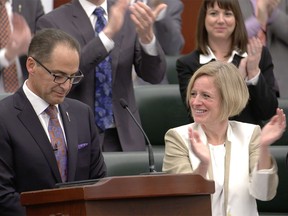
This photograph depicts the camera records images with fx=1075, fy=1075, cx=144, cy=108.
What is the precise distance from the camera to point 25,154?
161 inches

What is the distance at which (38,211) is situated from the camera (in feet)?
11.8

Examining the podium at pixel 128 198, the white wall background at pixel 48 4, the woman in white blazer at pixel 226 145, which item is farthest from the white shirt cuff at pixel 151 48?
the white wall background at pixel 48 4

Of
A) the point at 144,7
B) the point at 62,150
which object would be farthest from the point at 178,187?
the point at 144,7

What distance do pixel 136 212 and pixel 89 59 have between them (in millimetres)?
1726

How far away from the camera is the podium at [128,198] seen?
11.3ft

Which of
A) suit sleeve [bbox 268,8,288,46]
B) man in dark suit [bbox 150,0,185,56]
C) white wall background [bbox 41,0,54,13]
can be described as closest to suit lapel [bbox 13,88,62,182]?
suit sleeve [bbox 268,8,288,46]

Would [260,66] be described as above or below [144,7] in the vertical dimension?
below

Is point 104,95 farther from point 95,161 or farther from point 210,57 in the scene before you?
point 95,161

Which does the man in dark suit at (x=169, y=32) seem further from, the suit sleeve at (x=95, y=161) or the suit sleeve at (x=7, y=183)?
the suit sleeve at (x=7, y=183)

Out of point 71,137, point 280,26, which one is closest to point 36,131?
point 71,137

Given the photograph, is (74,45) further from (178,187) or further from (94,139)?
(178,187)

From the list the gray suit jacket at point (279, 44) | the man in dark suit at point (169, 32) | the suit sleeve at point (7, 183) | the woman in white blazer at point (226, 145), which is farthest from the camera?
the man in dark suit at point (169, 32)

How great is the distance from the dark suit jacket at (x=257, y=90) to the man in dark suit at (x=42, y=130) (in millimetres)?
1150

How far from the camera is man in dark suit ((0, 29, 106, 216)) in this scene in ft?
13.4
